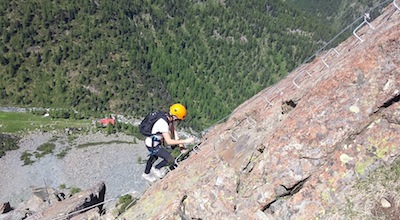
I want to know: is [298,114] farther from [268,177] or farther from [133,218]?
[133,218]

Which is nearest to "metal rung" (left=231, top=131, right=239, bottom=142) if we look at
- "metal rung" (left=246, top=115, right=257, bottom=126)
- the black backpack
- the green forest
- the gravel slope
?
"metal rung" (left=246, top=115, right=257, bottom=126)

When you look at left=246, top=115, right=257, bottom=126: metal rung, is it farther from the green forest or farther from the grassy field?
the green forest

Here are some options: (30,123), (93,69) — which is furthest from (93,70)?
(30,123)

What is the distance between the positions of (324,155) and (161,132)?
18.5 ft

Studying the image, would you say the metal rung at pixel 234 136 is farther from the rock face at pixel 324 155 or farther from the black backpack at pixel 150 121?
the black backpack at pixel 150 121

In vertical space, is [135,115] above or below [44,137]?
below

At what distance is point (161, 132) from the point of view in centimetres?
1365

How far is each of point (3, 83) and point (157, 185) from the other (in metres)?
155

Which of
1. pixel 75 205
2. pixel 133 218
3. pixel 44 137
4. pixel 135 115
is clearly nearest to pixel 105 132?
pixel 44 137

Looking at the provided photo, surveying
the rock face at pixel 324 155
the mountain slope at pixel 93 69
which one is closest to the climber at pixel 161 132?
the rock face at pixel 324 155

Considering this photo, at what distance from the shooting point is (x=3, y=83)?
15288 cm

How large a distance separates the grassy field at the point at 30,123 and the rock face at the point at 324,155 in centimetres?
11467

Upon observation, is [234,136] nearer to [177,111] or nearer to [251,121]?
[251,121]

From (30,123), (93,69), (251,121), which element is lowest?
(251,121)
